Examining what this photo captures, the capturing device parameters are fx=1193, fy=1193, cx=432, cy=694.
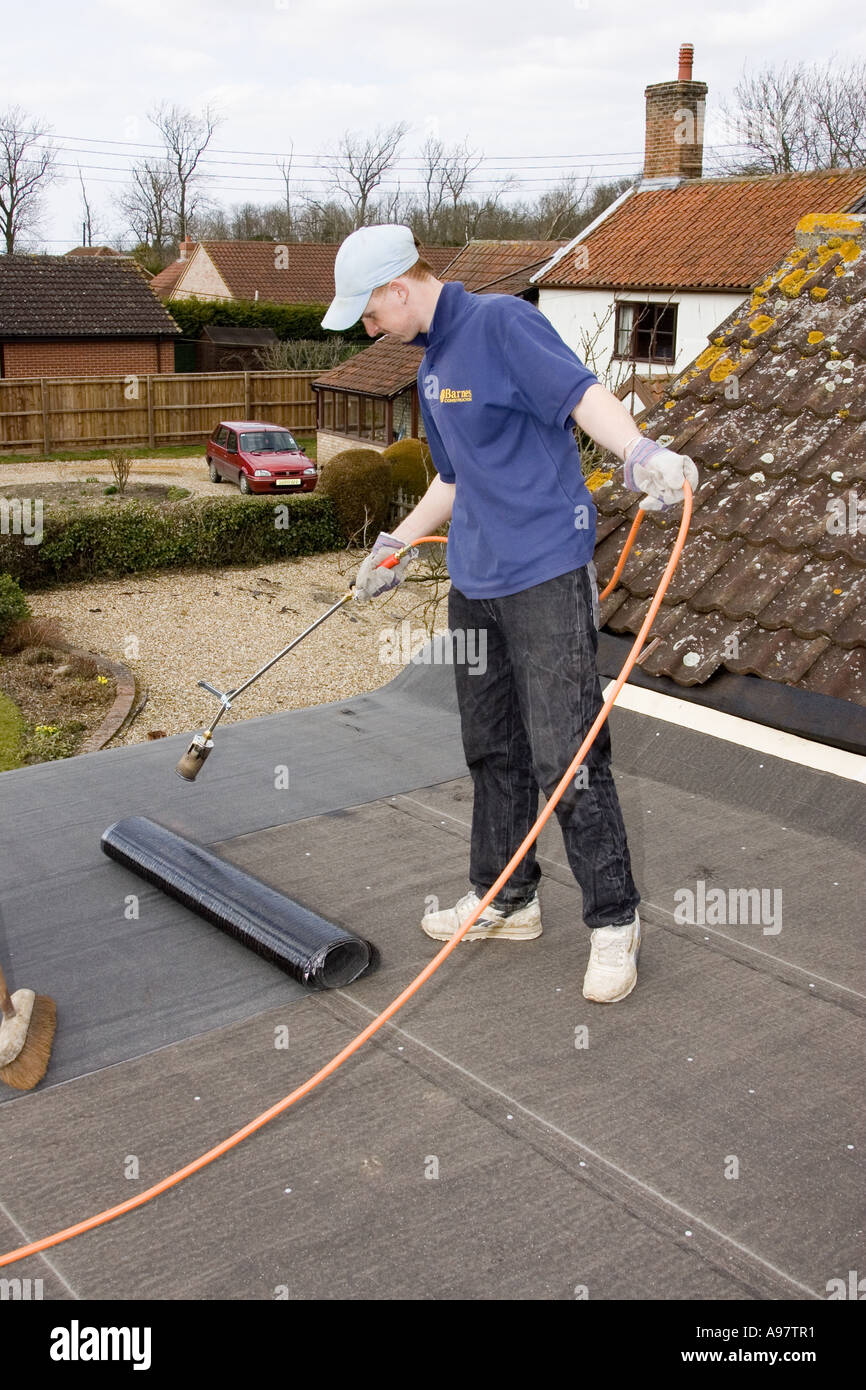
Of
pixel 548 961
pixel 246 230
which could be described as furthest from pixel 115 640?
pixel 246 230

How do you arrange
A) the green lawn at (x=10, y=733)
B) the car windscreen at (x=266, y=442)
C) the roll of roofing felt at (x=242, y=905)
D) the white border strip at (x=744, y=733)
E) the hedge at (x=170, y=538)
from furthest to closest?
the car windscreen at (x=266, y=442) → the hedge at (x=170, y=538) → the green lawn at (x=10, y=733) → the white border strip at (x=744, y=733) → the roll of roofing felt at (x=242, y=905)

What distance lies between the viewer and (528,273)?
76.6 feet

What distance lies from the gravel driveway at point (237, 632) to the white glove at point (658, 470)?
8.26 metres

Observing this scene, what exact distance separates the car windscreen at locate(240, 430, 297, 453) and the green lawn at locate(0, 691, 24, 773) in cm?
1282

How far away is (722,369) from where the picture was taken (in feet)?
17.1

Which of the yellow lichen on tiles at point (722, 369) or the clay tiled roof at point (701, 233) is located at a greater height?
the clay tiled roof at point (701, 233)

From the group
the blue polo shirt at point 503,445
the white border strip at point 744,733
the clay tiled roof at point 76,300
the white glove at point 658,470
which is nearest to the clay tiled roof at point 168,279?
the clay tiled roof at point 76,300

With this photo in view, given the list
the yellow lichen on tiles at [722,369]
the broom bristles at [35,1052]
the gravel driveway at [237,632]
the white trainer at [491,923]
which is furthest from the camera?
the gravel driveway at [237,632]

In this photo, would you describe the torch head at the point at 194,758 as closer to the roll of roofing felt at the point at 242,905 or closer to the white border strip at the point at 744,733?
the roll of roofing felt at the point at 242,905

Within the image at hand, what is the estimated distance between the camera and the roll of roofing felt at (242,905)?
3.11 m

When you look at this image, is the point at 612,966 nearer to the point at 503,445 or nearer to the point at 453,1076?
the point at 453,1076

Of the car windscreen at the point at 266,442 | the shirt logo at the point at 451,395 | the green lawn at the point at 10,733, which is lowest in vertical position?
the green lawn at the point at 10,733
